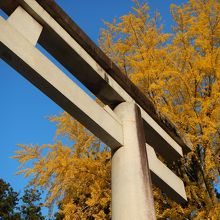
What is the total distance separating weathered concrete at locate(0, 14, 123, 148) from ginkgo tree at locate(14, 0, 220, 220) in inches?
81.8

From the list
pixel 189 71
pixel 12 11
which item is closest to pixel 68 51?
pixel 12 11

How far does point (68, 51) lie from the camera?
207 centimetres

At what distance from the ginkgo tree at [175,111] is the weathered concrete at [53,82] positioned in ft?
6.81

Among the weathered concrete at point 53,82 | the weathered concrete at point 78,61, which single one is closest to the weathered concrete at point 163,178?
the weathered concrete at point 78,61

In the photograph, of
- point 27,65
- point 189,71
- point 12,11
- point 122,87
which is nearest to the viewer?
point 27,65

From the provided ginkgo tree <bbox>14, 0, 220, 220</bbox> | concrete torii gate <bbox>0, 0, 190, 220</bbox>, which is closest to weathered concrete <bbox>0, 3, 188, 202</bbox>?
concrete torii gate <bbox>0, 0, 190, 220</bbox>

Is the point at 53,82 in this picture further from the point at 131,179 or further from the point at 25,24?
the point at 131,179

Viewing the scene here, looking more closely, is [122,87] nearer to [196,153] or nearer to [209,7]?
[196,153]

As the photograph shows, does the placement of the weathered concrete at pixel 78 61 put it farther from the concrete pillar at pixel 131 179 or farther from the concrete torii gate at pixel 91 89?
the concrete pillar at pixel 131 179

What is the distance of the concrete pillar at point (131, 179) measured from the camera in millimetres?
1705

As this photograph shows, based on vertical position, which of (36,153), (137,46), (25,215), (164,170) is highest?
(25,215)

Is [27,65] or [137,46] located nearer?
[27,65]

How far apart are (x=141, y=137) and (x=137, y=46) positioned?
142 inches

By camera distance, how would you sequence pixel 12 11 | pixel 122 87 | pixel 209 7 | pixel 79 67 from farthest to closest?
pixel 209 7 → pixel 122 87 → pixel 79 67 → pixel 12 11
